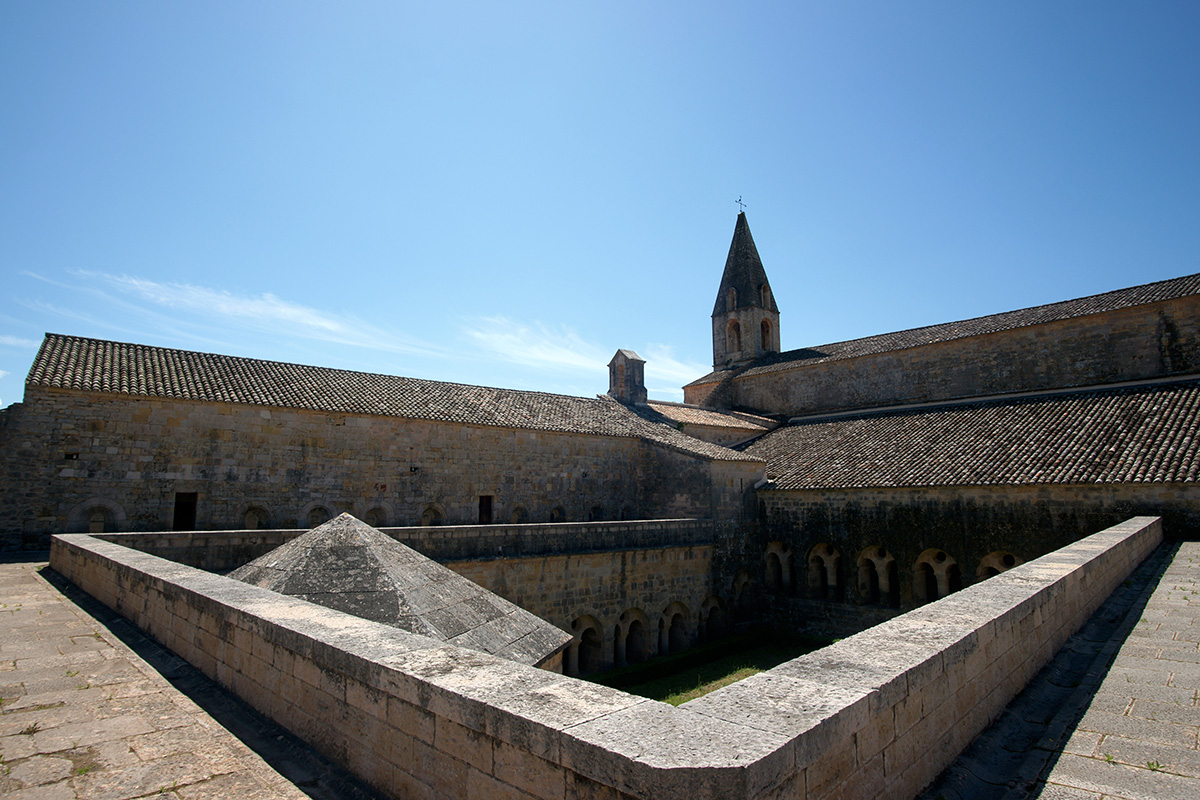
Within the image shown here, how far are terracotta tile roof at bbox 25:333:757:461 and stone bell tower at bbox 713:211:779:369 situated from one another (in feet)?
35.1

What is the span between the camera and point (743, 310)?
111ft

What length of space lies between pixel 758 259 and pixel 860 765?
1339 inches

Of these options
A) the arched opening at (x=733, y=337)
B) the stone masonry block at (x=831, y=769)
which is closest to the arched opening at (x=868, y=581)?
the stone masonry block at (x=831, y=769)

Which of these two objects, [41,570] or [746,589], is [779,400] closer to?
[746,589]

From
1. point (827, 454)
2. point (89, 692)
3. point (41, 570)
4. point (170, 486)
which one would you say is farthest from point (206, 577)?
point (827, 454)

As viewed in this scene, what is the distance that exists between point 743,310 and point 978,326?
38.3ft

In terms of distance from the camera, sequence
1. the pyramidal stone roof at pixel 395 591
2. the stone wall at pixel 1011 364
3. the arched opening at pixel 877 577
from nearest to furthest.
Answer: the pyramidal stone roof at pixel 395 591 → the arched opening at pixel 877 577 → the stone wall at pixel 1011 364

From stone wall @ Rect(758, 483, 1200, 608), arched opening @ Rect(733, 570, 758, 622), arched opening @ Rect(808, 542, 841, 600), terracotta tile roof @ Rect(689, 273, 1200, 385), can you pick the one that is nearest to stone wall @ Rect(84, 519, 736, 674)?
arched opening @ Rect(733, 570, 758, 622)

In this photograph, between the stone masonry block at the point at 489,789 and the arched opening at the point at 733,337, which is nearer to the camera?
the stone masonry block at the point at 489,789

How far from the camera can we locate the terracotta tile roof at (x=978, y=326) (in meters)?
21.2

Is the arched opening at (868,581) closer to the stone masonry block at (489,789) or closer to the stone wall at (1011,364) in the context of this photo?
the stone wall at (1011,364)

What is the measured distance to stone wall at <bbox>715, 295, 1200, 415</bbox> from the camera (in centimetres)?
2031

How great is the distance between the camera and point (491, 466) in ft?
67.1

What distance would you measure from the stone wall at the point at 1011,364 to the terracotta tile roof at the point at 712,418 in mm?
1881
